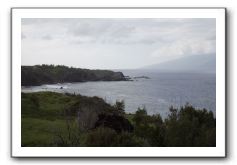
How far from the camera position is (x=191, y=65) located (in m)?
5.86

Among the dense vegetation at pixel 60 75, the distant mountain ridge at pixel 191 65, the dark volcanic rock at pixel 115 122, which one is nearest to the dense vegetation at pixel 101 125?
the dark volcanic rock at pixel 115 122

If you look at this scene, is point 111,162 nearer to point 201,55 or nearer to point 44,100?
point 44,100

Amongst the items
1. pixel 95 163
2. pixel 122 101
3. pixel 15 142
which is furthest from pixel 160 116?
pixel 15 142

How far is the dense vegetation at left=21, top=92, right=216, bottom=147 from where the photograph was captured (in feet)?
19.0

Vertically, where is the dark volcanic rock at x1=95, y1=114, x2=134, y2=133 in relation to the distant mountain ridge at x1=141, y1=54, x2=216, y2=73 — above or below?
below

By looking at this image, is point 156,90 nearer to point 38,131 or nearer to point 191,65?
point 191,65

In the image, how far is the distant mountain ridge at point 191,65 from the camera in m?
5.77

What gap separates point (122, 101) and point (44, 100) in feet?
2.35

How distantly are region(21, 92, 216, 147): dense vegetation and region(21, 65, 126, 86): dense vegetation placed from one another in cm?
14

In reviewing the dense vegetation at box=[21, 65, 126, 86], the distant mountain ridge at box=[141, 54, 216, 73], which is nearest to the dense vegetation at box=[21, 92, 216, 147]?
the dense vegetation at box=[21, 65, 126, 86]

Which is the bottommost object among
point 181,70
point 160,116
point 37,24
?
point 160,116

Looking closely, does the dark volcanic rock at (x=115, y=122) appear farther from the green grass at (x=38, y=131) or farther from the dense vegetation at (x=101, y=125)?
the green grass at (x=38, y=131)

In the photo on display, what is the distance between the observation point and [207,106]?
5785 mm

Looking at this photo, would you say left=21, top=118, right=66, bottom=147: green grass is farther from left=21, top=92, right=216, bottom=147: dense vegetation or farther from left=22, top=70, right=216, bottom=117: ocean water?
left=22, top=70, right=216, bottom=117: ocean water
